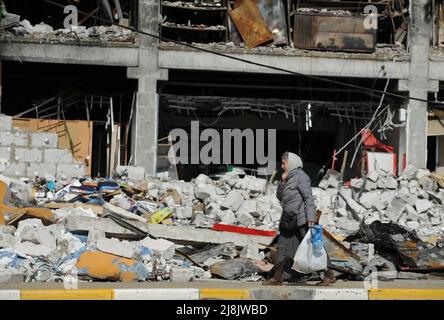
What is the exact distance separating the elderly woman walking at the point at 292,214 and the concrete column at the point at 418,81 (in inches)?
464

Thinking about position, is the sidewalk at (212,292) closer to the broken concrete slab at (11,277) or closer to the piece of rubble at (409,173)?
the broken concrete slab at (11,277)

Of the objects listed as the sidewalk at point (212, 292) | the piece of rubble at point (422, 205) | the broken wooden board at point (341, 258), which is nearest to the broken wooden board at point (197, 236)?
the broken wooden board at point (341, 258)

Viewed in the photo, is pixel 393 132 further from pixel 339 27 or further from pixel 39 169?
pixel 39 169

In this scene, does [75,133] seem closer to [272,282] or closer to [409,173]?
[409,173]

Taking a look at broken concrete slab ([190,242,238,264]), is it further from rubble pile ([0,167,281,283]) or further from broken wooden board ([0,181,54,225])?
broken wooden board ([0,181,54,225])

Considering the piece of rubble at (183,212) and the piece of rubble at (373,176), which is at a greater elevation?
the piece of rubble at (373,176)

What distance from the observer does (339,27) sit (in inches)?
794

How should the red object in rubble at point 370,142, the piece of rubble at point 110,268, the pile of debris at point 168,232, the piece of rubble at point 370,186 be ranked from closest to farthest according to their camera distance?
1. the piece of rubble at point 110,268
2. the pile of debris at point 168,232
3. the piece of rubble at point 370,186
4. the red object in rubble at point 370,142

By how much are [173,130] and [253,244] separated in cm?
1008

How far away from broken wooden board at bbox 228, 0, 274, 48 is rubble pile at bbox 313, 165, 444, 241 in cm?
412

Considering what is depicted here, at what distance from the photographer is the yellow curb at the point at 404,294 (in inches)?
341

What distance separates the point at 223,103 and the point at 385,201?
18.5 ft

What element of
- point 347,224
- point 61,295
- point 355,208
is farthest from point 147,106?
point 61,295
